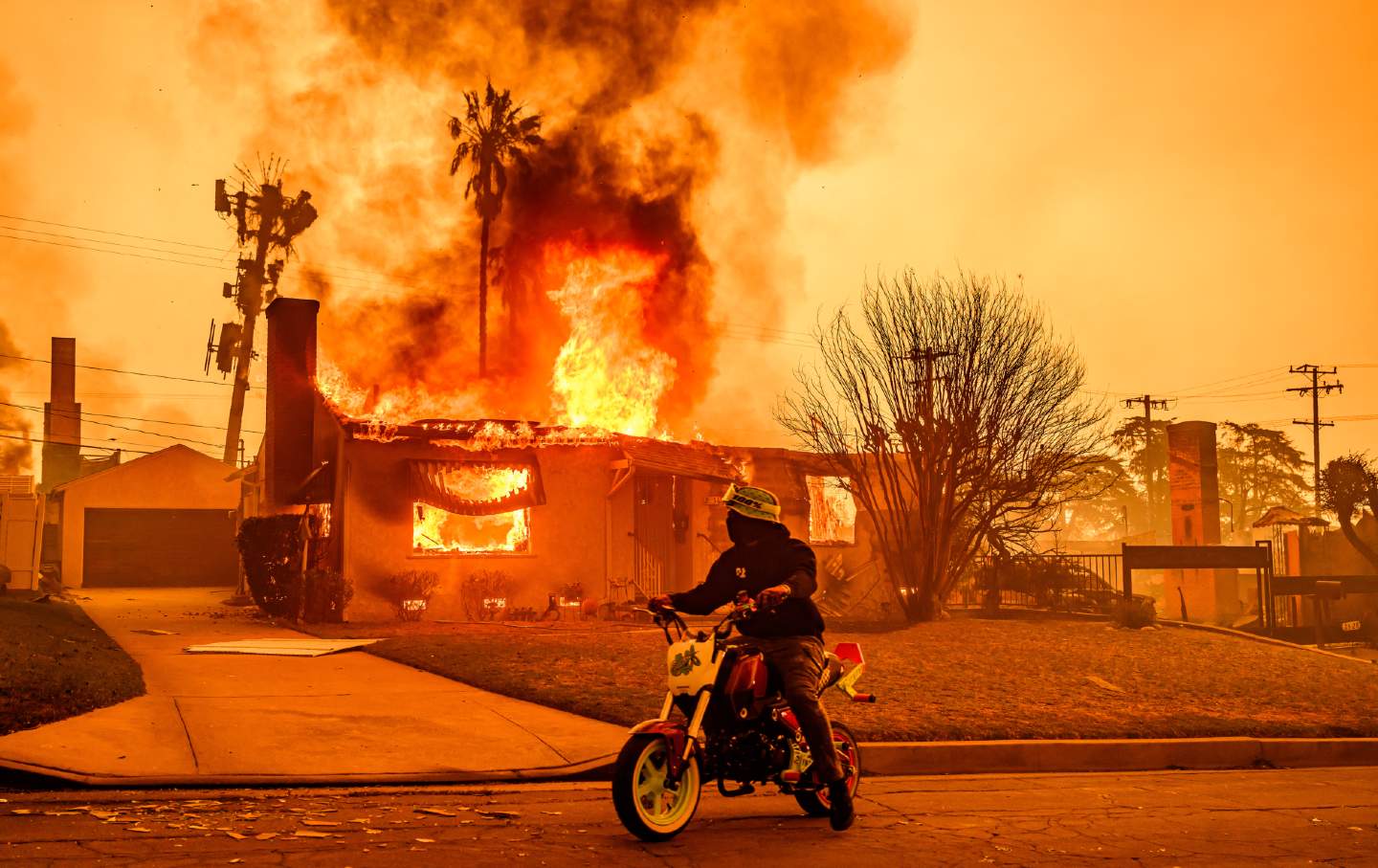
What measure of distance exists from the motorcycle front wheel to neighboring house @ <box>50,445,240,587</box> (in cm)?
3737

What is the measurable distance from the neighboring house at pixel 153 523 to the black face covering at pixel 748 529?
122 ft

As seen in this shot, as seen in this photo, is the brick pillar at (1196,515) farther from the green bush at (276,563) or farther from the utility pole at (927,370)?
the green bush at (276,563)

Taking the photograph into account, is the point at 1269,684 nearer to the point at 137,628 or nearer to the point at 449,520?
the point at 449,520

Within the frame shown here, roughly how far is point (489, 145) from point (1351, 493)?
23.0 m

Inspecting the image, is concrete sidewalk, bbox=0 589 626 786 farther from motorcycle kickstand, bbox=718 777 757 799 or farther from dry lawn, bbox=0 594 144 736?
motorcycle kickstand, bbox=718 777 757 799

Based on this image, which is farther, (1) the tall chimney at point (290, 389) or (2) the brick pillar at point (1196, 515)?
(2) the brick pillar at point (1196, 515)

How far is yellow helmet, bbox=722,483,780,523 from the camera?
6371 millimetres

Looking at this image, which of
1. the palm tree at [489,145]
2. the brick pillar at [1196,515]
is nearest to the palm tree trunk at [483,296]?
the palm tree at [489,145]

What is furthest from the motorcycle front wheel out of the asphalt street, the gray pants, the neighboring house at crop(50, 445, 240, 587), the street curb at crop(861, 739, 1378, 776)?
the neighboring house at crop(50, 445, 240, 587)

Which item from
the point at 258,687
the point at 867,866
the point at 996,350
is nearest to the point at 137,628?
the point at 258,687

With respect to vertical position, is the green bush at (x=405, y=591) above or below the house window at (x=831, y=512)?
below

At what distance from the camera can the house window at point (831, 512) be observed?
26.5 meters

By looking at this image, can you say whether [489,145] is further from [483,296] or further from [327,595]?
[327,595]

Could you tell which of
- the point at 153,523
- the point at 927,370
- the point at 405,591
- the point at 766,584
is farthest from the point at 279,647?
the point at 153,523
